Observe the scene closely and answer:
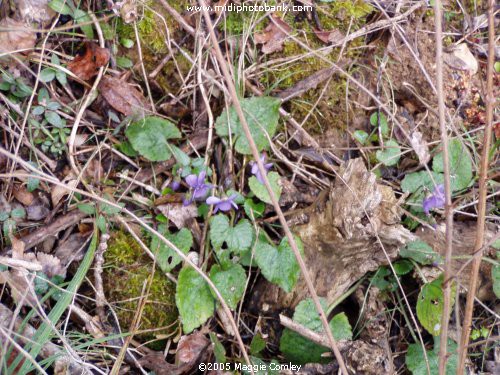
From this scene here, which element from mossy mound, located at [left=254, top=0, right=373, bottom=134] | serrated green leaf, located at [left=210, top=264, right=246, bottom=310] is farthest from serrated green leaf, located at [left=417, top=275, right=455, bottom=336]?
mossy mound, located at [left=254, top=0, right=373, bottom=134]

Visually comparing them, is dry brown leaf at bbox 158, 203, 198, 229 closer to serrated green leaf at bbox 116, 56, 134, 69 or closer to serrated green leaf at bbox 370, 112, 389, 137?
serrated green leaf at bbox 116, 56, 134, 69

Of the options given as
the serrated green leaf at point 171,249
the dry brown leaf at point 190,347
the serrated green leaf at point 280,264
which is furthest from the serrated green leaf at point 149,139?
the dry brown leaf at point 190,347

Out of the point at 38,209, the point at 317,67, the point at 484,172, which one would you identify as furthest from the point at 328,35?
the point at 38,209

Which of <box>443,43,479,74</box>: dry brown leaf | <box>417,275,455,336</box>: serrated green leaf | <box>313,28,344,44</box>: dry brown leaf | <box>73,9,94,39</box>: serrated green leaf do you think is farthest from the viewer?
<box>443,43,479,74</box>: dry brown leaf

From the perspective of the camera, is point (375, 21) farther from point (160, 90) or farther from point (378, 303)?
point (378, 303)

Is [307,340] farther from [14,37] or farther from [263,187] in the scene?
[14,37]

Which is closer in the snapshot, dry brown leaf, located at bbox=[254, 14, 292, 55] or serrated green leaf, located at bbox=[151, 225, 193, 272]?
serrated green leaf, located at bbox=[151, 225, 193, 272]

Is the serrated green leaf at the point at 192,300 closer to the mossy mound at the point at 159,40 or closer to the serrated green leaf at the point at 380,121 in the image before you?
the mossy mound at the point at 159,40
